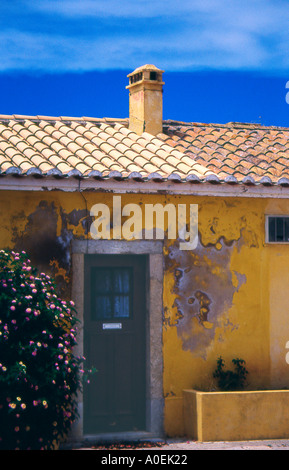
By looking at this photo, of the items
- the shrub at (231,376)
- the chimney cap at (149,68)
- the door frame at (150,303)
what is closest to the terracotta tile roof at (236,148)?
the chimney cap at (149,68)

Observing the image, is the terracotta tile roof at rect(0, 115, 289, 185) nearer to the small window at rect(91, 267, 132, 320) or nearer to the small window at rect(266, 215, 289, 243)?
the small window at rect(266, 215, 289, 243)

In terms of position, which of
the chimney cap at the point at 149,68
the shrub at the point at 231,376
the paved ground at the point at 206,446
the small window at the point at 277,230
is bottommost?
the paved ground at the point at 206,446

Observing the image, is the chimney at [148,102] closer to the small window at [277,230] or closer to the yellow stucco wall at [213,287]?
the yellow stucco wall at [213,287]

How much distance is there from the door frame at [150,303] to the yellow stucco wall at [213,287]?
0.09 m

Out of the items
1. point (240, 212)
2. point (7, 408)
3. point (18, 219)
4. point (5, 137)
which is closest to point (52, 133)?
point (5, 137)

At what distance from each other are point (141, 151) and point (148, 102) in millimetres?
1379

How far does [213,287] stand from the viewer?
10.3 m

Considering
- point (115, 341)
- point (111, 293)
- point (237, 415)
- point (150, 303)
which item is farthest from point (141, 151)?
point (237, 415)

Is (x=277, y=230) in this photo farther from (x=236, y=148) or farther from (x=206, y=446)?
(x=206, y=446)

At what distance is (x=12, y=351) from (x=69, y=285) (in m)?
1.72

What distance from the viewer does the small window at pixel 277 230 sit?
10.6 metres

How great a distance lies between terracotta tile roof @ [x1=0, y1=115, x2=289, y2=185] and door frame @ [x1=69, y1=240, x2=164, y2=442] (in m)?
0.93

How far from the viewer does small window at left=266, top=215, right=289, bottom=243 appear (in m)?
10.6
